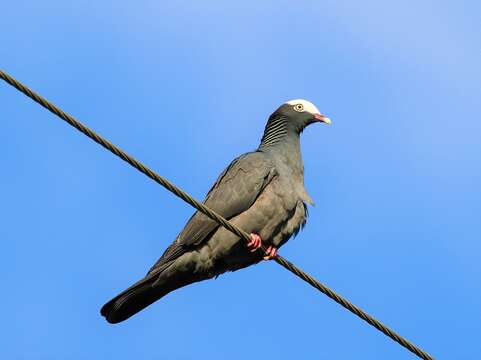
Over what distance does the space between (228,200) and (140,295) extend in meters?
1.01

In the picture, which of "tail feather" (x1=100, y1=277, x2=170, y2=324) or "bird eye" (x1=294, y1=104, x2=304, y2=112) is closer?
"tail feather" (x1=100, y1=277, x2=170, y2=324)

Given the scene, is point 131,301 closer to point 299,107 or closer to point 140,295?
point 140,295

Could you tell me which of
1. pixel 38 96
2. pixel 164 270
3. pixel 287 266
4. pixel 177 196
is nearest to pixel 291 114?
pixel 164 270

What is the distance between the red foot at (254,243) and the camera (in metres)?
7.56

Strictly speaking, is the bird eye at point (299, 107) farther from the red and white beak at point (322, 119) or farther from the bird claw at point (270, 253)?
the bird claw at point (270, 253)

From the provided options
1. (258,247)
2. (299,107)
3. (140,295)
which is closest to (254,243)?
(258,247)

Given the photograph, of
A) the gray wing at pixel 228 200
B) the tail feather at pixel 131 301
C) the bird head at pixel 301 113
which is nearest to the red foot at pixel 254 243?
the gray wing at pixel 228 200

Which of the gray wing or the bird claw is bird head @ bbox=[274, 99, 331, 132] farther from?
the bird claw

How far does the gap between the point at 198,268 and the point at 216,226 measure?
367mm

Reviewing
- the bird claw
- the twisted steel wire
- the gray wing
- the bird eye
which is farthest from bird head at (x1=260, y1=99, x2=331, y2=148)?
the twisted steel wire

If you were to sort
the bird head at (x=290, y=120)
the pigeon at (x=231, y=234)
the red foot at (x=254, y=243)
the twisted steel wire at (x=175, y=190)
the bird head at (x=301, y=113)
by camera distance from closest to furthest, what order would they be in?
the twisted steel wire at (x=175, y=190)
the red foot at (x=254, y=243)
the pigeon at (x=231, y=234)
the bird head at (x=290, y=120)
the bird head at (x=301, y=113)

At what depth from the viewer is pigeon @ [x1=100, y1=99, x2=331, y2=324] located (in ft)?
25.2

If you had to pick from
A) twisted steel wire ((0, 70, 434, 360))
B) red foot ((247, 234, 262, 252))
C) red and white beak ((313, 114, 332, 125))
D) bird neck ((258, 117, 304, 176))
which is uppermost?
red and white beak ((313, 114, 332, 125))

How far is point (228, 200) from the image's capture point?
7.84 m
